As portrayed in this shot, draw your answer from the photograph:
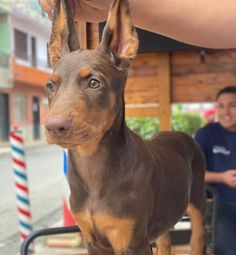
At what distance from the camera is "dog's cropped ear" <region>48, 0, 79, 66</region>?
66cm

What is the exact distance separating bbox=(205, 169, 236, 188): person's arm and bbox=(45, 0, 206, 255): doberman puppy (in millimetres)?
1083

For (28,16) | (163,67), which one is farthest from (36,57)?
A: (163,67)

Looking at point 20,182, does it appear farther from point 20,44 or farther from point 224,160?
point 20,44

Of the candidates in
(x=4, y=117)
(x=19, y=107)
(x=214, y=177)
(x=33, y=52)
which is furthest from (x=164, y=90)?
(x=33, y=52)

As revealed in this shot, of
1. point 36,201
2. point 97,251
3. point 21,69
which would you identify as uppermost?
point 21,69

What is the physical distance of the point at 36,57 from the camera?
18.6 m

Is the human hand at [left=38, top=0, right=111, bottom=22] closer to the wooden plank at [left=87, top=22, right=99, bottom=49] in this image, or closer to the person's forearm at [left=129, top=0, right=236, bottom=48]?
the person's forearm at [left=129, top=0, right=236, bottom=48]

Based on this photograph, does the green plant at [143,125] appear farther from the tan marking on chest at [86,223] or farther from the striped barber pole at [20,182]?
the tan marking on chest at [86,223]

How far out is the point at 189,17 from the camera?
0.71 metres

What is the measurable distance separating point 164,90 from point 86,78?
1986mm

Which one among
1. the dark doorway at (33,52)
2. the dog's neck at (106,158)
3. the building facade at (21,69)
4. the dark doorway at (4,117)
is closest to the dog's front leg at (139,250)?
the dog's neck at (106,158)

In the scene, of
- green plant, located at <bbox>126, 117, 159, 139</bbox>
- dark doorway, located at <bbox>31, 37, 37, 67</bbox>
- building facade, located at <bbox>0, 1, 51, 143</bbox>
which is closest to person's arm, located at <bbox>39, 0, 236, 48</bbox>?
green plant, located at <bbox>126, 117, 159, 139</bbox>

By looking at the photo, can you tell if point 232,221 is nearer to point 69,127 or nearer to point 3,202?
point 69,127

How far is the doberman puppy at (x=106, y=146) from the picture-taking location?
2.05ft
